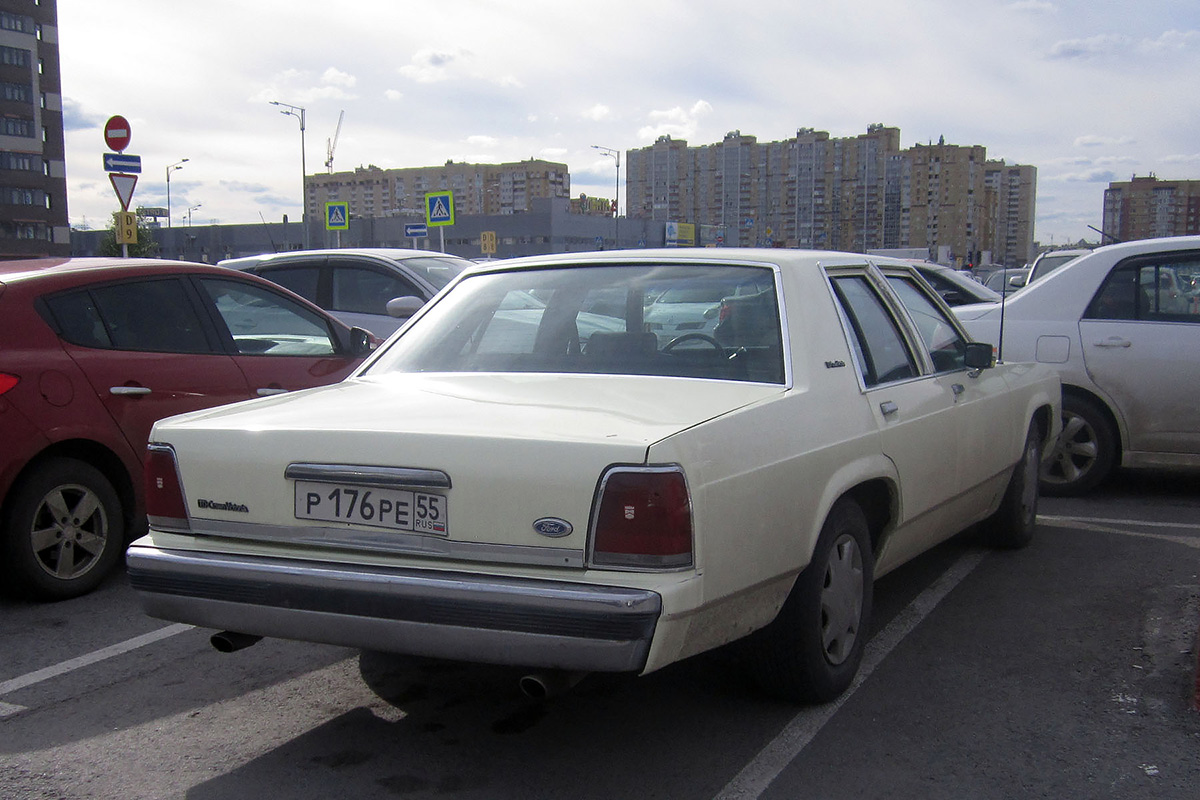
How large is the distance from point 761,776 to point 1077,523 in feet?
13.7

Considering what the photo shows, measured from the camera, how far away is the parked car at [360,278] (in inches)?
401

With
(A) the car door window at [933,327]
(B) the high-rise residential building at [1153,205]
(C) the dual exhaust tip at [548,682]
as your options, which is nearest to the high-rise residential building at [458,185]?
(B) the high-rise residential building at [1153,205]

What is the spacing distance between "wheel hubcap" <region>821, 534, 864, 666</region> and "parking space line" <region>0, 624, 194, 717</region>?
220 centimetres

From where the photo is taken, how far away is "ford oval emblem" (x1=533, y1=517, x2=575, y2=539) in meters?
2.89

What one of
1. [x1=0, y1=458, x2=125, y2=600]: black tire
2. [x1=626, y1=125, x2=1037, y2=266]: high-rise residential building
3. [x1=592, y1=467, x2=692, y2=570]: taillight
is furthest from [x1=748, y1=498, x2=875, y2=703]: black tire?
[x1=626, y1=125, x2=1037, y2=266]: high-rise residential building

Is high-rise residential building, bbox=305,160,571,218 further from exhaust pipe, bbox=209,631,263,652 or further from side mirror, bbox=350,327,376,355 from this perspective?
exhaust pipe, bbox=209,631,263,652

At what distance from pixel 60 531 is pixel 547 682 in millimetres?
3155

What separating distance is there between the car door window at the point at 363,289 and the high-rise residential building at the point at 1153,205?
6723 centimetres

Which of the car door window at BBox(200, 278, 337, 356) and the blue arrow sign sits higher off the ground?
the blue arrow sign

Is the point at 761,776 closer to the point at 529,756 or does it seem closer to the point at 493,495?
the point at 529,756

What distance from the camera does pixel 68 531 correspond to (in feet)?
16.8

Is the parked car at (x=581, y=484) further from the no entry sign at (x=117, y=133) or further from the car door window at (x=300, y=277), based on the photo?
the no entry sign at (x=117, y=133)

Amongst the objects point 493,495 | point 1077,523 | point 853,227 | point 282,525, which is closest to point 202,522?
point 282,525

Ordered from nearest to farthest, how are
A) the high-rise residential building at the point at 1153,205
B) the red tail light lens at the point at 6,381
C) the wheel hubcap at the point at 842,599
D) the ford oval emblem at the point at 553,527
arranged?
1. the ford oval emblem at the point at 553,527
2. the wheel hubcap at the point at 842,599
3. the red tail light lens at the point at 6,381
4. the high-rise residential building at the point at 1153,205
